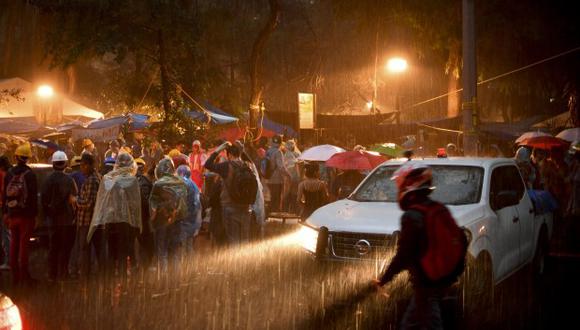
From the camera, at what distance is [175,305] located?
8836mm

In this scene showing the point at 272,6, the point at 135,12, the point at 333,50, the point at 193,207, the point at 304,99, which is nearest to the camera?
the point at 193,207

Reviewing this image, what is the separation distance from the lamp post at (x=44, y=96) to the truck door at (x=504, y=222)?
24.7 m

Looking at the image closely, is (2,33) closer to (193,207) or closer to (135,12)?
(135,12)

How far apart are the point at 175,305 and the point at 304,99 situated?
19253mm

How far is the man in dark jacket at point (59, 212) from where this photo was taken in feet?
34.3

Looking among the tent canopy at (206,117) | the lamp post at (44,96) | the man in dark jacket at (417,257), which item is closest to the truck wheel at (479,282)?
the man in dark jacket at (417,257)

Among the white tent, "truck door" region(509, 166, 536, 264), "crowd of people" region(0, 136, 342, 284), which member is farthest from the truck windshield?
the white tent

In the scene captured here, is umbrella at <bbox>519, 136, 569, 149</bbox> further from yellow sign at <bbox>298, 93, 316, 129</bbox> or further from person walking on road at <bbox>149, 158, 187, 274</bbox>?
person walking on road at <bbox>149, 158, 187, 274</bbox>

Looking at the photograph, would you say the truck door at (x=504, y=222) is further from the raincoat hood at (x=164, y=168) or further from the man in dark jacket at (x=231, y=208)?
the raincoat hood at (x=164, y=168)

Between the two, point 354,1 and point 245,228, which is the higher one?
point 354,1

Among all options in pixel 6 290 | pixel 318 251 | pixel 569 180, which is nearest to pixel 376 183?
pixel 318 251

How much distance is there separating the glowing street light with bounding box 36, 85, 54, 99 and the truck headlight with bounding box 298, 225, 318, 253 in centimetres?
2438

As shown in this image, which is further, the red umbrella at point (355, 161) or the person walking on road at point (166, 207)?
the red umbrella at point (355, 161)

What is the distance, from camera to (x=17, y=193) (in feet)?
34.3
